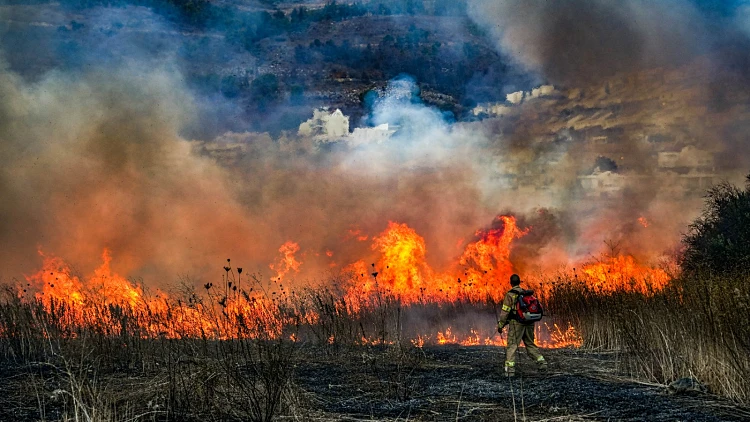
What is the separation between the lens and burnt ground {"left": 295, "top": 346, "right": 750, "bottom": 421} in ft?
27.7

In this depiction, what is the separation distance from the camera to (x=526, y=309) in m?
12.4

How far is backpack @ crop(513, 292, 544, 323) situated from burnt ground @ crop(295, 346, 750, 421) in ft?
3.74

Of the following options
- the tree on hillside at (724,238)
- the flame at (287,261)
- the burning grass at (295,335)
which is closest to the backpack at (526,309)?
the burning grass at (295,335)

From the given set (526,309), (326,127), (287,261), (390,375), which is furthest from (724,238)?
(326,127)

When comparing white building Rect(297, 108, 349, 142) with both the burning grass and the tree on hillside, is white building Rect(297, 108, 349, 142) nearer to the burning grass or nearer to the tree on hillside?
the burning grass

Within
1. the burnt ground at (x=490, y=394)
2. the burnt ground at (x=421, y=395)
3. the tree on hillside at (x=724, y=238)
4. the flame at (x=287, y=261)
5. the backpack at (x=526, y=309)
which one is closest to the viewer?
the burnt ground at (x=421, y=395)

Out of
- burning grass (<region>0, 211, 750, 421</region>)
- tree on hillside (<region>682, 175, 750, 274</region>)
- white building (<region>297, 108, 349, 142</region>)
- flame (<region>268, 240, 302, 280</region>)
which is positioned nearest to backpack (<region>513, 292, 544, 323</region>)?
burning grass (<region>0, 211, 750, 421</region>)

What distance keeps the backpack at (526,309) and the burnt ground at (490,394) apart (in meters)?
1.14

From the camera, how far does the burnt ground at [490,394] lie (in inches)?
332

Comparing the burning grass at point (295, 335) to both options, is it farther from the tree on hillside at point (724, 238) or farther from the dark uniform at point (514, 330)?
the tree on hillside at point (724, 238)

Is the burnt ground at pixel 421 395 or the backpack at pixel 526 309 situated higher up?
the backpack at pixel 526 309

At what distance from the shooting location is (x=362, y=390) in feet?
35.0

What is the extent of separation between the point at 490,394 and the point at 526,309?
2.65 metres

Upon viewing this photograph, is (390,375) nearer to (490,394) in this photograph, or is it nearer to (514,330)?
(490,394)
